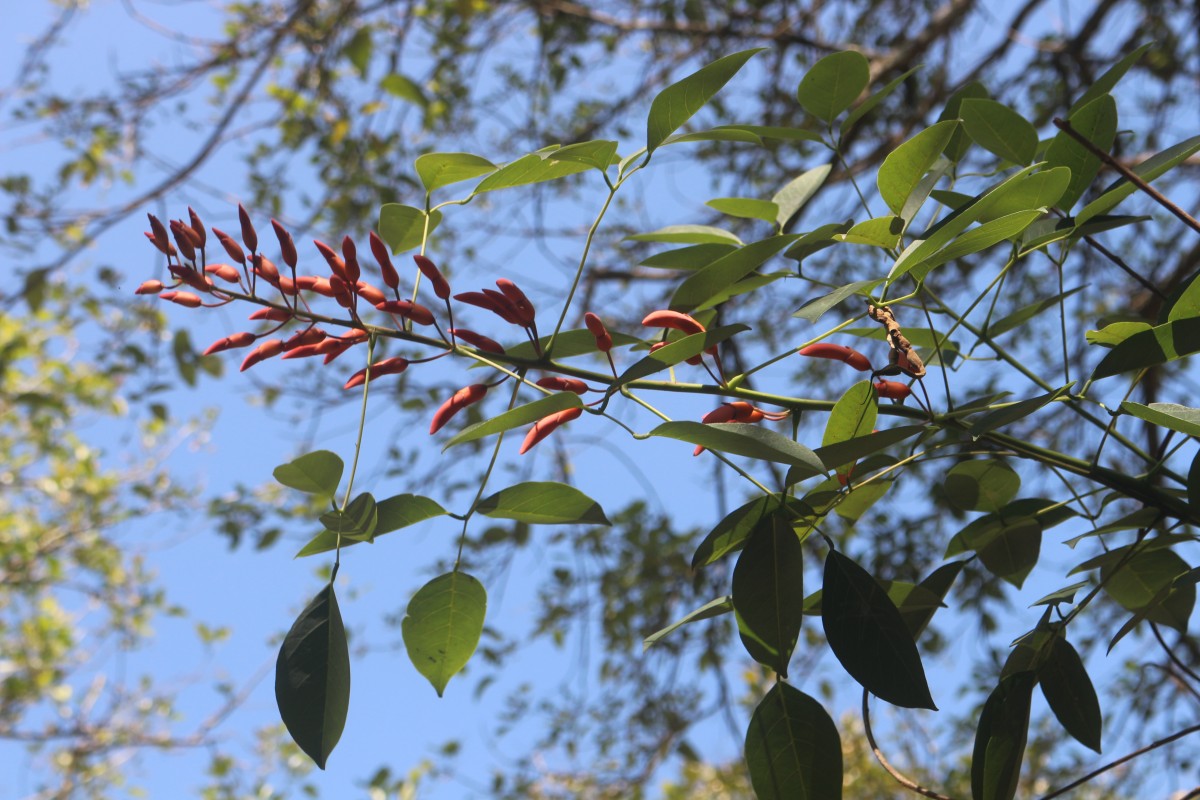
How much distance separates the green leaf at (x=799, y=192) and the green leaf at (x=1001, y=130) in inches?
6.4

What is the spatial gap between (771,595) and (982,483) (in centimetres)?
26

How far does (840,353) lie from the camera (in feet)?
2.10

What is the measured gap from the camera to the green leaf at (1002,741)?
57 centimetres

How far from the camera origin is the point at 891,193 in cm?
65

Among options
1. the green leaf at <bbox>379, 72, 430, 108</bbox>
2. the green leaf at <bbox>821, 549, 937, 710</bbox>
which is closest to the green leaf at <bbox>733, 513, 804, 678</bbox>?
the green leaf at <bbox>821, 549, 937, 710</bbox>

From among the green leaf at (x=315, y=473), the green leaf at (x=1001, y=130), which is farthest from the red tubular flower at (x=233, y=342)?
the green leaf at (x=1001, y=130)

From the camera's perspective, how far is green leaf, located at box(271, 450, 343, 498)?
0.61m

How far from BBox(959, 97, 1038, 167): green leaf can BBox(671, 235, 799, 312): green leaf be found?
0.57ft

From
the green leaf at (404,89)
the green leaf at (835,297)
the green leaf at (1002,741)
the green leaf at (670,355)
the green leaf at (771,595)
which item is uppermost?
the green leaf at (404,89)

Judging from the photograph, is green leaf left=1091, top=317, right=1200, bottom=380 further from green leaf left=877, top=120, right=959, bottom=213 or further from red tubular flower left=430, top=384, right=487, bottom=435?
red tubular flower left=430, top=384, right=487, bottom=435

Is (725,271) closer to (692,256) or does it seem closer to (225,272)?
(692,256)

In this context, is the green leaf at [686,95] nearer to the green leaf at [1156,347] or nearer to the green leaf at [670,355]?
the green leaf at [670,355]

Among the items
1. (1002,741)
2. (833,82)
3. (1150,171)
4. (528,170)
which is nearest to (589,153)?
(528,170)

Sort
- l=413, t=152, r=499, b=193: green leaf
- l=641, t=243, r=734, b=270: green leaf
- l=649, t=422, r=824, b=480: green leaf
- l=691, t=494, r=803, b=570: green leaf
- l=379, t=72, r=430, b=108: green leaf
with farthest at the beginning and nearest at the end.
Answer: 1. l=379, t=72, r=430, b=108: green leaf
2. l=641, t=243, r=734, b=270: green leaf
3. l=413, t=152, r=499, b=193: green leaf
4. l=691, t=494, r=803, b=570: green leaf
5. l=649, t=422, r=824, b=480: green leaf
